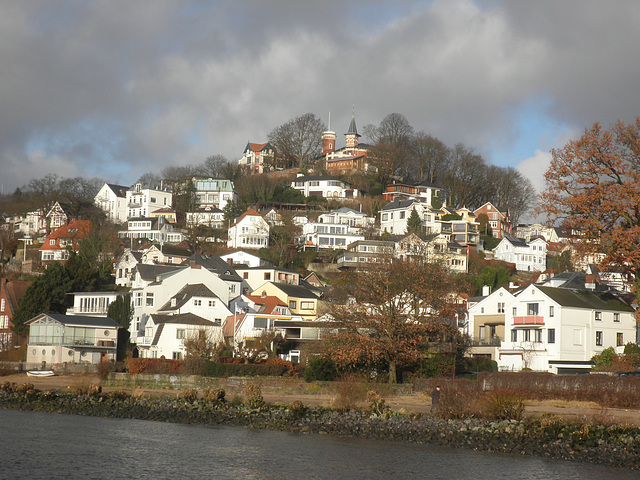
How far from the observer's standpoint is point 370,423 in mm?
38688

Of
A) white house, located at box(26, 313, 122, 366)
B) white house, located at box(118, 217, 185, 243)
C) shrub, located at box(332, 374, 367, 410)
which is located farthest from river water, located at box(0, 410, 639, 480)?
white house, located at box(118, 217, 185, 243)

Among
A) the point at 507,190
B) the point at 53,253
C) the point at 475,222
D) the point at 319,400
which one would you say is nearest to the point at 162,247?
the point at 53,253

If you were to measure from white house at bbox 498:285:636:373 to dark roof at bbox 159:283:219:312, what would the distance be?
91.2 feet

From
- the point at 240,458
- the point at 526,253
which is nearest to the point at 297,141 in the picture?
the point at 526,253

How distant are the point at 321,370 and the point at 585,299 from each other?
83.7 ft

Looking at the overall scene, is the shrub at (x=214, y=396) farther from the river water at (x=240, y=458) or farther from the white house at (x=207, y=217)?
the white house at (x=207, y=217)

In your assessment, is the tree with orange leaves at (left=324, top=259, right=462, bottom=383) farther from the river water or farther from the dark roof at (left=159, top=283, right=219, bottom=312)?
the dark roof at (left=159, top=283, right=219, bottom=312)

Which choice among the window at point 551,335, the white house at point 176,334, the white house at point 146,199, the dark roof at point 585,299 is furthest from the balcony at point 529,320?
the white house at point 146,199

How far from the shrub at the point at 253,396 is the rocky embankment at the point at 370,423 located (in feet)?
0.25

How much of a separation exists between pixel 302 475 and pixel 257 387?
69.7ft

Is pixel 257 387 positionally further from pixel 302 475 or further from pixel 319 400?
pixel 302 475

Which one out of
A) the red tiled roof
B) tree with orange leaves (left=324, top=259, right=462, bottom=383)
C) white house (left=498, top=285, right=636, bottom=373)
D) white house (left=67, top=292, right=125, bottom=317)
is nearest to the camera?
tree with orange leaves (left=324, top=259, right=462, bottom=383)

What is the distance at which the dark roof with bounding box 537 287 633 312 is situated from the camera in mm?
62219

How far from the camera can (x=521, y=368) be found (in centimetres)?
6269
